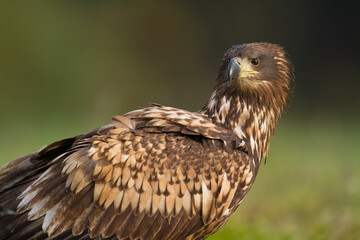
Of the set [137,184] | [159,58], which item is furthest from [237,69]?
[159,58]

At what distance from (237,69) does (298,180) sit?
4.10 meters

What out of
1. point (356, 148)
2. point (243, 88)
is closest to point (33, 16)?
point (356, 148)

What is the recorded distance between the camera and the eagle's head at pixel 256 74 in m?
5.77

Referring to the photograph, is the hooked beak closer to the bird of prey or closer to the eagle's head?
the eagle's head

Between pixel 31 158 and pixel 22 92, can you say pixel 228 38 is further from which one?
pixel 31 158

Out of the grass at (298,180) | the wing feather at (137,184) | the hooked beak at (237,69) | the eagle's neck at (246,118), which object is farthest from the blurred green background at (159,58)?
the wing feather at (137,184)

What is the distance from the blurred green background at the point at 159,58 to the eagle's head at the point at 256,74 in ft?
18.2

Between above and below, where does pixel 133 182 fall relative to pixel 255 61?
below

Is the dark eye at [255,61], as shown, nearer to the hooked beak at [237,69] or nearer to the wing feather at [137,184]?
the hooked beak at [237,69]

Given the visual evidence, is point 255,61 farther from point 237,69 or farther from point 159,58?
point 159,58

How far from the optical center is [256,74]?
19.2ft

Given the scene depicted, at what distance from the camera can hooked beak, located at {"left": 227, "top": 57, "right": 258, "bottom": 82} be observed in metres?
5.69

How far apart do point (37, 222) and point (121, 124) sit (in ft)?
2.64

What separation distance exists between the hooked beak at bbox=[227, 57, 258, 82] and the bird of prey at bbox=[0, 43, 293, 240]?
1.40 ft
